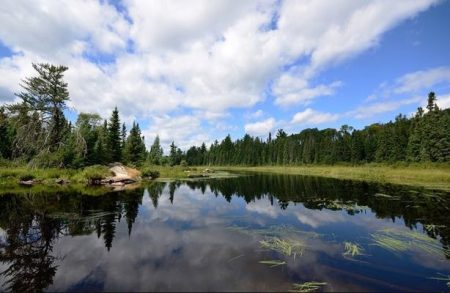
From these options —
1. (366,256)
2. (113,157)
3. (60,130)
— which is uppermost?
(60,130)

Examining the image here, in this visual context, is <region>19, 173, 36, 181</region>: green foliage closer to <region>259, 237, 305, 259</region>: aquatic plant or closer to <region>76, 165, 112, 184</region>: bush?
<region>76, 165, 112, 184</region>: bush

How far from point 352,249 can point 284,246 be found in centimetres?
286

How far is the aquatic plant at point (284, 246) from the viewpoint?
10445 mm

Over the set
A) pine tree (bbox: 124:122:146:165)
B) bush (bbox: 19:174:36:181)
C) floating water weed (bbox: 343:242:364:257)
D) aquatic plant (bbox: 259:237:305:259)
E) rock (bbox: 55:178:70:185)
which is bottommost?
floating water weed (bbox: 343:242:364:257)

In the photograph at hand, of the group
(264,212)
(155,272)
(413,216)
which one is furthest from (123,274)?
(413,216)

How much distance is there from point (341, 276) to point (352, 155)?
9858cm

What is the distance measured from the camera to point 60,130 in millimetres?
40219

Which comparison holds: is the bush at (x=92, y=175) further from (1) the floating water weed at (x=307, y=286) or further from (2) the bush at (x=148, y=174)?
(1) the floating water weed at (x=307, y=286)

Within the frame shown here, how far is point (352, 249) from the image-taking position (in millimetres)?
10922

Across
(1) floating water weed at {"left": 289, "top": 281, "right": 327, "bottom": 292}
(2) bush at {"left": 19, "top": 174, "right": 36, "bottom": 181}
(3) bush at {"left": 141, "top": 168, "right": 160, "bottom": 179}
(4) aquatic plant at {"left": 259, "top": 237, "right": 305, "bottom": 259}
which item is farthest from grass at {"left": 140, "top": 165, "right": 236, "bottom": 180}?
(1) floating water weed at {"left": 289, "top": 281, "right": 327, "bottom": 292}

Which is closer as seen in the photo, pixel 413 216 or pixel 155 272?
pixel 155 272

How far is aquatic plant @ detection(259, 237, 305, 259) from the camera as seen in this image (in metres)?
10.4

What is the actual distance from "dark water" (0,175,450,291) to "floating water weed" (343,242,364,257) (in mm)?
77

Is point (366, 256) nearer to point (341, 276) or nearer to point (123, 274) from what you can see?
point (341, 276)
